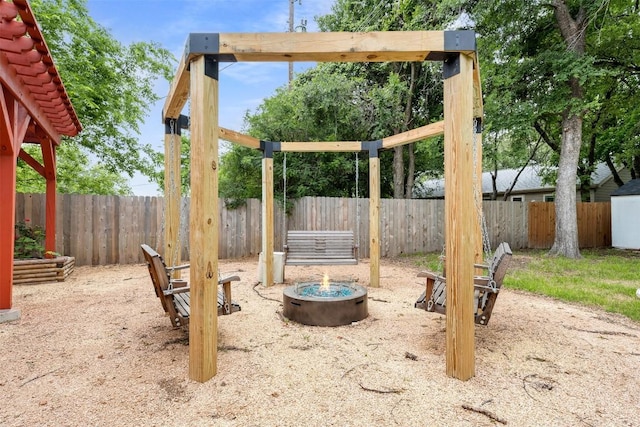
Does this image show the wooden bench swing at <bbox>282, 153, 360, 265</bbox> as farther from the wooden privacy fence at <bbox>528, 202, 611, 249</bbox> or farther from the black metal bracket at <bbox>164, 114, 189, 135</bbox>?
the wooden privacy fence at <bbox>528, 202, 611, 249</bbox>

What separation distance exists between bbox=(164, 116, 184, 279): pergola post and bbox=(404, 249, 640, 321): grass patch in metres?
3.29

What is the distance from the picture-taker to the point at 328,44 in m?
Answer: 2.36

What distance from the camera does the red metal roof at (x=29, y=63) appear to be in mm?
2811

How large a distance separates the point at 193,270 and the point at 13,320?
9.07 ft

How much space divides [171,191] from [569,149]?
31.3 feet

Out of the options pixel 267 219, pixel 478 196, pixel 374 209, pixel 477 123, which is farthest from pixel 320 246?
pixel 477 123

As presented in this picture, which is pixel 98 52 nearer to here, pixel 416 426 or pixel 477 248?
pixel 477 248

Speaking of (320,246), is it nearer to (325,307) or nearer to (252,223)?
(325,307)

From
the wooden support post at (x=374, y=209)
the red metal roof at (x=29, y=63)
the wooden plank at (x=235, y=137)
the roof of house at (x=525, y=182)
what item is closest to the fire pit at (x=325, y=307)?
the wooden support post at (x=374, y=209)

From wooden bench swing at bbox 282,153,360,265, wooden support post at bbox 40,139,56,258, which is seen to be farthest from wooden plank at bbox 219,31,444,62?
wooden support post at bbox 40,139,56,258

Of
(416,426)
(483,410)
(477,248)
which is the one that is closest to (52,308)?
(416,426)

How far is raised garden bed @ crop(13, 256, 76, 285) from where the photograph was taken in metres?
5.39

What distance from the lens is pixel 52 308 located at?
4051mm

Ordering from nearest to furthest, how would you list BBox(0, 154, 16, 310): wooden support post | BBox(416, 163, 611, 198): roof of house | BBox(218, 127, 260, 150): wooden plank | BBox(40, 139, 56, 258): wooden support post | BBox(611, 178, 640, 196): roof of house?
1. BBox(0, 154, 16, 310): wooden support post
2. BBox(218, 127, 260, 150): wooden plank
3. BBox(40, 139, 56, 258): wooden support post
4. BBox(611, 178, 640, 196): roof of house
5. BBox(416, 163, 611, 198): roof of house
